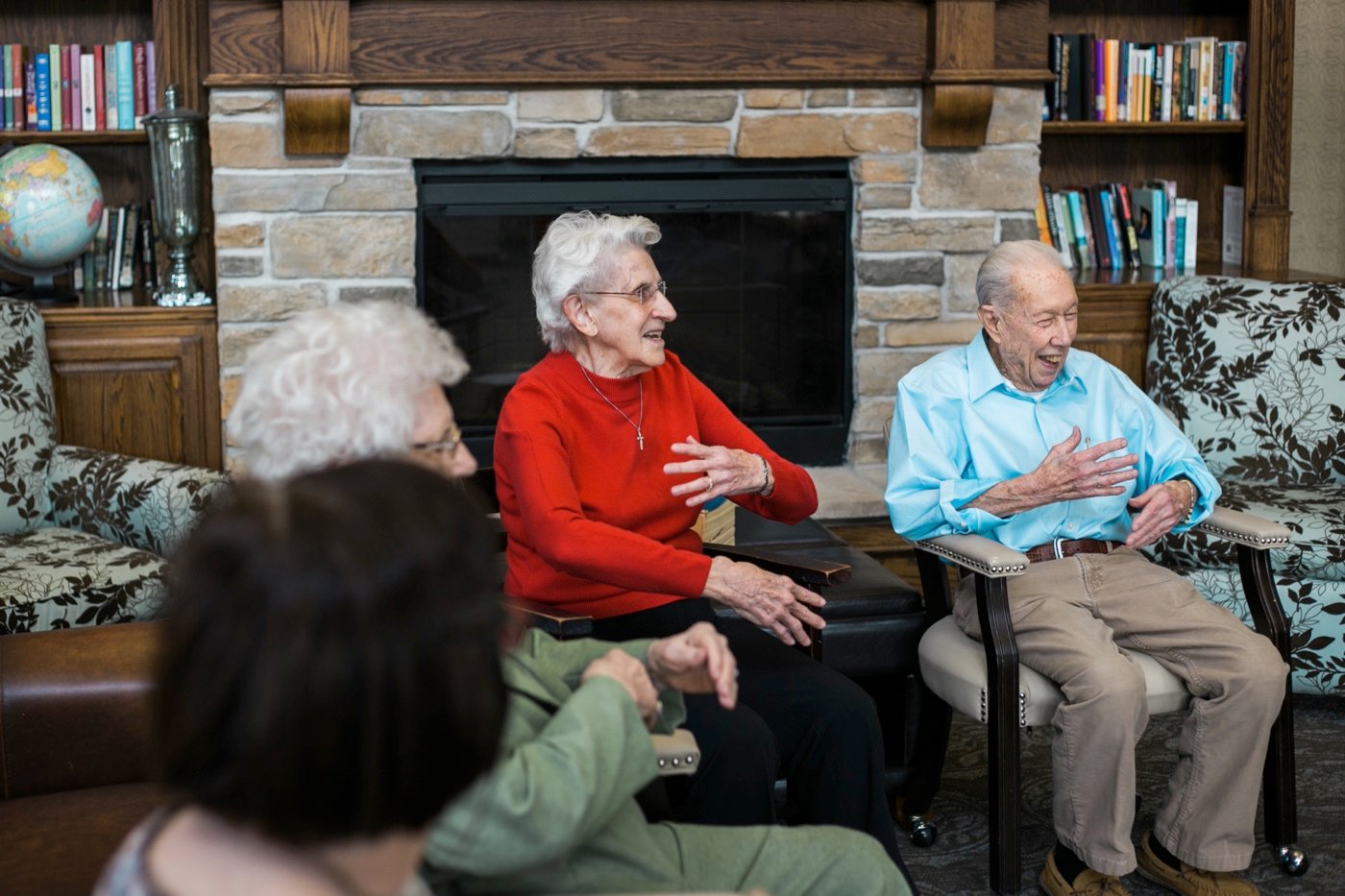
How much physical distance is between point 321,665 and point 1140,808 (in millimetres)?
2308

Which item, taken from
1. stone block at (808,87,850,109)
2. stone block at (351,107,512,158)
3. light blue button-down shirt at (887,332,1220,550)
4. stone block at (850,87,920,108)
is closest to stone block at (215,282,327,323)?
stone block at (351,107,512,158)

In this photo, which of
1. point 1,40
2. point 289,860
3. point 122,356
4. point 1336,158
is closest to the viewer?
point 289,860

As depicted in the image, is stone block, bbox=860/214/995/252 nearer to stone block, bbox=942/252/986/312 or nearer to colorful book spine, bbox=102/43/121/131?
stone block, bbox=942/252/986/312

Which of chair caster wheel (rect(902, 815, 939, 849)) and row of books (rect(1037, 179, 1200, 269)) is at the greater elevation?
row of books (rect(1037, 179, 1200, 269))

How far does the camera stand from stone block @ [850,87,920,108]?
4020 millimetres

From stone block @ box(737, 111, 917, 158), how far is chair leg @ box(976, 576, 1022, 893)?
1.84 m

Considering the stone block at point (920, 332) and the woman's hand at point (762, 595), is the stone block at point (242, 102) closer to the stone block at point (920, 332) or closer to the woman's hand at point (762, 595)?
the stone block at point (920, 332)

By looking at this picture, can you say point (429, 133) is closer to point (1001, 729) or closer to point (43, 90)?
point (43, 90)

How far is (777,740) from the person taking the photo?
2338 mm

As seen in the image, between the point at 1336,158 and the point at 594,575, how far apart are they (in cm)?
357

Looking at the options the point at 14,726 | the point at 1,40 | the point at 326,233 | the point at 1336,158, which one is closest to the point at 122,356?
the point at 326,233

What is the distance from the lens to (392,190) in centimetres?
392

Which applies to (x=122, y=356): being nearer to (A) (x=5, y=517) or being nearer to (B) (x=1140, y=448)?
(A) (x=5, y=517)

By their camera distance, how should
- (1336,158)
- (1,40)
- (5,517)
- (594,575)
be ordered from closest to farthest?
(594,575)
(5,517)
(1,40)
(1336,158)
